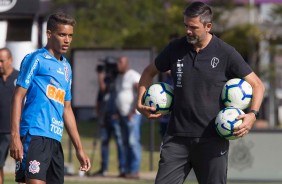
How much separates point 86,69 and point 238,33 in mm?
12499

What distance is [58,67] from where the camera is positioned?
8320mm

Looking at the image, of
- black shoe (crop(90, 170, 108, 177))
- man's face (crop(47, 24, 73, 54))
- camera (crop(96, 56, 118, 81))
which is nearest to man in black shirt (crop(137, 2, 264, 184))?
man's face (crop(47, 24, 73, 54))

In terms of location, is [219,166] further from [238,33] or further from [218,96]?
[238,33]

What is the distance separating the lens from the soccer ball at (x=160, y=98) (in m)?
8.34

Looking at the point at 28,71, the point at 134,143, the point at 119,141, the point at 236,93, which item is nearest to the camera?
the point at 236,93

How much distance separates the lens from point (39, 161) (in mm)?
8125

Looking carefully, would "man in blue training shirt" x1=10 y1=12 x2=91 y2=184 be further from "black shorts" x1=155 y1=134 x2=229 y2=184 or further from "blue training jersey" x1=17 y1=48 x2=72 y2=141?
"black shorts" x1=155 y1=134 x2=229 y2=184

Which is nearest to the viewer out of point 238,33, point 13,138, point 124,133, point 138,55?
point 13,138

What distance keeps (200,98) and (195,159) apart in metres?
0.53

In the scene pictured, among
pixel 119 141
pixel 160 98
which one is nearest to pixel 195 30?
pixel 160 98

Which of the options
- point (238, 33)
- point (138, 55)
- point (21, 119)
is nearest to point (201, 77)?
point (21, 119)

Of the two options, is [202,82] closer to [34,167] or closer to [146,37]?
[34,167]

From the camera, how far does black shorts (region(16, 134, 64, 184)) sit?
8.11 meters

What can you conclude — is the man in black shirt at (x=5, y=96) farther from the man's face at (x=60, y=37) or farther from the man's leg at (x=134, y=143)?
the man's face at (x=60, y=37)
